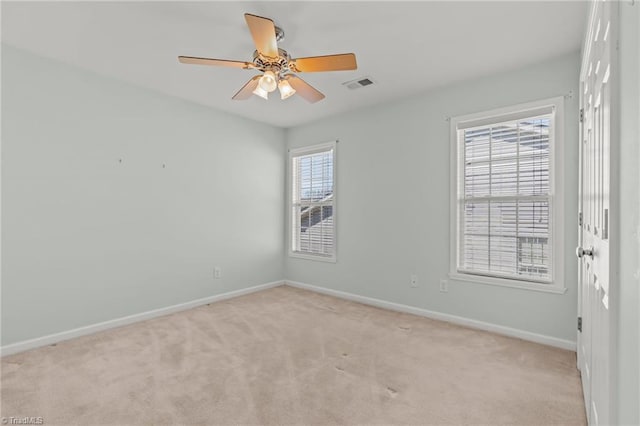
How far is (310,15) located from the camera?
2.22 metres

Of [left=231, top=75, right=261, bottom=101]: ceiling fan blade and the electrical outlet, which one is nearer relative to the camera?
[left=231, top=75, right=261, bottom=101]: ceiling fan blade

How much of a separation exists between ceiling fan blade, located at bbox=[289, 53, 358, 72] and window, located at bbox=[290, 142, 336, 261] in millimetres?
2189

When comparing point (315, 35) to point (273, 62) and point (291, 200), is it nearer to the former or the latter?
point (273, 62)

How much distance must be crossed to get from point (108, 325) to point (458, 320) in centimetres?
361

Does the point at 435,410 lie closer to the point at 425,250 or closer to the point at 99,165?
the point at 425,250

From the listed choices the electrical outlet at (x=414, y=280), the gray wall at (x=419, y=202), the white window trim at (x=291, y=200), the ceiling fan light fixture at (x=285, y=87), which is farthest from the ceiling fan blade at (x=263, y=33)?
the electrical outlet at (x=414, y=280)

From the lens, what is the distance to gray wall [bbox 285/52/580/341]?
2.79 metres

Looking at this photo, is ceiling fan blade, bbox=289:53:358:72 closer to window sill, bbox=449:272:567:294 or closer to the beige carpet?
the beige carpet

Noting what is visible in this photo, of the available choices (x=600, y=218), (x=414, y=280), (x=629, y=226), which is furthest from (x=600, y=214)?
(x=414, y=280)

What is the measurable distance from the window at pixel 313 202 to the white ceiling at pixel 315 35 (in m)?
1.56

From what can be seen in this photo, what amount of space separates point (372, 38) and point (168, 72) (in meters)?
2.01

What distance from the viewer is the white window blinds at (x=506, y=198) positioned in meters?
2.93

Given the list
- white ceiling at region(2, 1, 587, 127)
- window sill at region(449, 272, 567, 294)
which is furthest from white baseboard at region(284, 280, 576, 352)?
white ceiling at region(2, 1, 587, 127)

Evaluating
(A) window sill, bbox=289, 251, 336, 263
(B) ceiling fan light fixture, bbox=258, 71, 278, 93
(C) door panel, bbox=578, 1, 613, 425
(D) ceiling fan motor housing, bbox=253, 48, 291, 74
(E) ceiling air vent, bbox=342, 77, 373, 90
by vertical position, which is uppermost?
(E) ceiling air vent, bbox=342, 77, 373, 90
